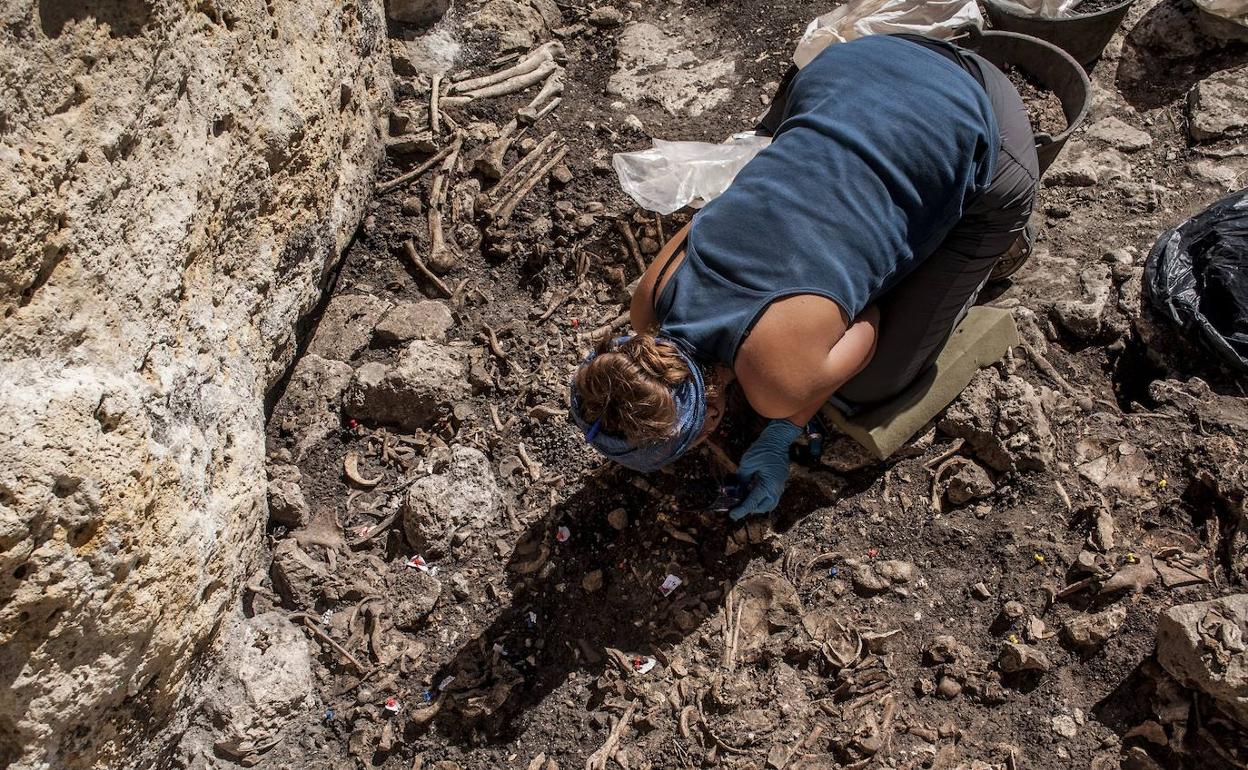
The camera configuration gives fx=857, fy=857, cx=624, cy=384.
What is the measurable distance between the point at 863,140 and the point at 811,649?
5.64 ft

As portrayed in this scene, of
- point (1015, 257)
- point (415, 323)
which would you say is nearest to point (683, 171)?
point (415, 323)

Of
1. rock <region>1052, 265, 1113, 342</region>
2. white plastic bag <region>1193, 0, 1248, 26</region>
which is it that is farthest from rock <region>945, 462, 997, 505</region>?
white plastic bag <region>1193, 0, 1248, 26</region>

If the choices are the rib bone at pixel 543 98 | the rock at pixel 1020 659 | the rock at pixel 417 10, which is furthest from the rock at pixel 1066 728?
the rock at pixel 417 10

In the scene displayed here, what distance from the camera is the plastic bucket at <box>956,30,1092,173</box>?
3570mm

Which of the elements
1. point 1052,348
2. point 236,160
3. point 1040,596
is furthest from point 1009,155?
point 236,160

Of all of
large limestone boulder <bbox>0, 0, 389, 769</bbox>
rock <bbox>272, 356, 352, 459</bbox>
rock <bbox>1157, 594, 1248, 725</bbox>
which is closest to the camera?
large limestone boulder <bbox>0, 0, 389, 769</bbox>

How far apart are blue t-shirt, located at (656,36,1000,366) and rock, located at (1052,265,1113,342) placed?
110 cm

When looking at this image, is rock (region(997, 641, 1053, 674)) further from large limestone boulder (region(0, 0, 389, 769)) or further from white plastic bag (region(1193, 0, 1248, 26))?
white plastic bag (region(1193, 0, 1248, 26))

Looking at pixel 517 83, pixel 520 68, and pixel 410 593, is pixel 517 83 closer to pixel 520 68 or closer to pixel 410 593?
pixel 520 68

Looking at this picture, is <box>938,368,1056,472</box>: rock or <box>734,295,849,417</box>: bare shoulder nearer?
<box>734,295,849,417</box>: bare shoulder

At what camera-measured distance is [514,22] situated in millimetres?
4387

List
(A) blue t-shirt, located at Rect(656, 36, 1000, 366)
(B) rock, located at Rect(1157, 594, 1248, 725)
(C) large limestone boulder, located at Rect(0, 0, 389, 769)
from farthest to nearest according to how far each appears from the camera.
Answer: (B) rock, located at Rect(1157, 594, 1248, 725)
(A) blue t-shirt, located at Rect(656, 36, 1000, 366)
(C) large limestone boulder, located at Rect(0, 0, 389, 769)

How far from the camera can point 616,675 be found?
3.05 m

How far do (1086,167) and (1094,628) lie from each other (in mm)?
2130
